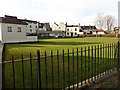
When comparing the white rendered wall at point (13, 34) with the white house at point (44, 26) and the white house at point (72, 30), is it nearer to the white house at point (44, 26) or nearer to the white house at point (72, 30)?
the white house at point (44, 26)

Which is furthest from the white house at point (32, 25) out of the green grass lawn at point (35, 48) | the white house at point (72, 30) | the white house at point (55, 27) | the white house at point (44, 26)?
the green grass lawn at point (35, 48)

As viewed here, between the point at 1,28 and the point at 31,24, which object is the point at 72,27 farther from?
the point at 1,28

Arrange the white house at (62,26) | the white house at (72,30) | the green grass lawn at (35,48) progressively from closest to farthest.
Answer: the green grass lawn at (35,48), the white house at (72,30), the white house at (62,26)

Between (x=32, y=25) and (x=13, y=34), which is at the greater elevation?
(x=32, y=25)

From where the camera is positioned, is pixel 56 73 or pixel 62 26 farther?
pixel 62 26

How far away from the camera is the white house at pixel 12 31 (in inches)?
1372

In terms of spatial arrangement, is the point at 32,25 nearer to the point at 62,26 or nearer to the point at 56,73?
the point at 62,26

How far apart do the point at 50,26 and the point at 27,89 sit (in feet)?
372

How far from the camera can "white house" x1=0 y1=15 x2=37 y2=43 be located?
34838mm

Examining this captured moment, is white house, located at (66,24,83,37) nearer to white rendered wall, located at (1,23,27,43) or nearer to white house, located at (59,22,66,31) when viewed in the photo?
white house, located at (59,22,66,31)

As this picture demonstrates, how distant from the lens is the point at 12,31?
3681cm

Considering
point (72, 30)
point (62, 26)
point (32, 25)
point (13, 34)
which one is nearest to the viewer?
point (13, 34)

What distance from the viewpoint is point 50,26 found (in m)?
119

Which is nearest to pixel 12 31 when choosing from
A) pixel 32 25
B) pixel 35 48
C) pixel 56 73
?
pixel 35 48
